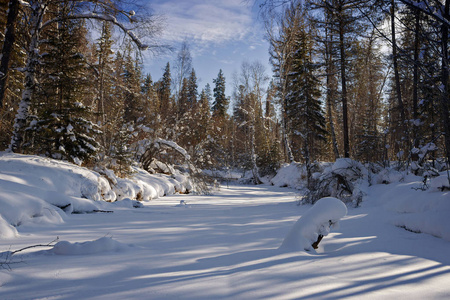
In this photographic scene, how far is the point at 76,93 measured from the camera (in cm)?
797

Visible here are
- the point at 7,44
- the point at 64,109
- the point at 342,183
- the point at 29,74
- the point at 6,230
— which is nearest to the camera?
the point at 6,230

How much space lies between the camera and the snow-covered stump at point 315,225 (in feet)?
8.79

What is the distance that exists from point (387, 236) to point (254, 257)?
232cm

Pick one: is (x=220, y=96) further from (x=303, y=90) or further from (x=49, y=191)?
(x=49, y=191)

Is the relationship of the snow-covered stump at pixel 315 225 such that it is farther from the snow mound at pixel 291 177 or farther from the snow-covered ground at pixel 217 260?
the snow mound at pixel 291 177

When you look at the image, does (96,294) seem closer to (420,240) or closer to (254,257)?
(254,257)

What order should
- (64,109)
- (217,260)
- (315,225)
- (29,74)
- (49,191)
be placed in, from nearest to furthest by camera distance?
1. (217,260)
2. (315,225)
3. (49,191)
4. (29,74)
5. (64,109)

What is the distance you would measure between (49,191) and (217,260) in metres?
3.77

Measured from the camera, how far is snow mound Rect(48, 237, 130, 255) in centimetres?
231

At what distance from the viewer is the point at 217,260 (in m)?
2.38

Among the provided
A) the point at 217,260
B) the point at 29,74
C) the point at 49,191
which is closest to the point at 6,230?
the point at 49,191

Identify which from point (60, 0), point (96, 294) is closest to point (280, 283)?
point (96, 294)

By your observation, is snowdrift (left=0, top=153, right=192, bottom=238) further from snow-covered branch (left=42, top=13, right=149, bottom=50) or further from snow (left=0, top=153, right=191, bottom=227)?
snow-covered branch (left=42, top=13, right=149, bottom=50)

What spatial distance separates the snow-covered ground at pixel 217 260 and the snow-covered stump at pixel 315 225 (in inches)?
4.0
